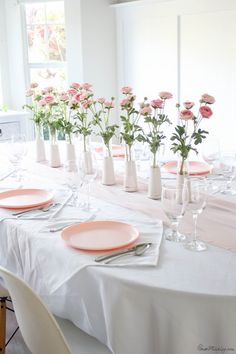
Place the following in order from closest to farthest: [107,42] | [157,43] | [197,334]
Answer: [197,334] → [157,43] → [107,42]

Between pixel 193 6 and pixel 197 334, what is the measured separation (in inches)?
118

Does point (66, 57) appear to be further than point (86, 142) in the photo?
Yes

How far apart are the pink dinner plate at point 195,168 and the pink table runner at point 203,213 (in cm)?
25

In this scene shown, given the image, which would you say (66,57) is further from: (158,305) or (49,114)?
(158,305)

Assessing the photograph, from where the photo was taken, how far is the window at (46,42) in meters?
4.43

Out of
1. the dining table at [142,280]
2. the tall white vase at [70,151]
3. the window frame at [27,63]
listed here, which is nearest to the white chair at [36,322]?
the dining table at [142,280]

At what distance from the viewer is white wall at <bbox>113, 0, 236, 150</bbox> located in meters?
3.46

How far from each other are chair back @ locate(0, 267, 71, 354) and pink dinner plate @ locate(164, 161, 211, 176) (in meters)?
1.21

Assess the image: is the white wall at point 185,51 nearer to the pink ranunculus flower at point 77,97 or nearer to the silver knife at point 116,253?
the pink ranunculus flower at point 77,97

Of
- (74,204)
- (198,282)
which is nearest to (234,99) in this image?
(74,204)

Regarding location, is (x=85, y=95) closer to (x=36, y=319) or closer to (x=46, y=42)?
(x=36, y=319)

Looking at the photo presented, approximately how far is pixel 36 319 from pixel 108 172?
1.05 meters

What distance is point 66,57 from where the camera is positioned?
4332mm

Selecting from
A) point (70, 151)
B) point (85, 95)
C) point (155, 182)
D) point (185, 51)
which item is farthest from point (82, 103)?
point (185, 51)
